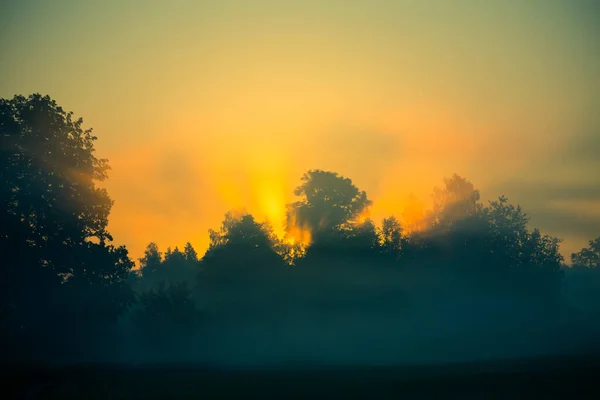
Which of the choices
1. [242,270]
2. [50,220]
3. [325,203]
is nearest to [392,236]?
[325,203]

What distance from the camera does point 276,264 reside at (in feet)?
265

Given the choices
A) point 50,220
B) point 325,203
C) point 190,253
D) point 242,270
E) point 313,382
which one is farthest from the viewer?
point 190,253

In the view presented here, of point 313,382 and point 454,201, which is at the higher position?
point 454,201

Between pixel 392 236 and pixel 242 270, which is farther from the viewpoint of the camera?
pixel 392 236

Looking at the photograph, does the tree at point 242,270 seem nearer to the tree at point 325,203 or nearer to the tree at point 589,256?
the tree at point 325,203

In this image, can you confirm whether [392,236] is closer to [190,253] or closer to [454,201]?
[454,201]

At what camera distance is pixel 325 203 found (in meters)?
89.8

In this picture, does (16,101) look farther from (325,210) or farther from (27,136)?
Answer: (325,210)

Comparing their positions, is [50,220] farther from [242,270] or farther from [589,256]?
[589,256]

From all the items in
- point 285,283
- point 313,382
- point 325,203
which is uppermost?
point 325,203

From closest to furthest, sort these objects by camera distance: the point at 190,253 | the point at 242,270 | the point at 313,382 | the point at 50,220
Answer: the point at 313,382 → the point at 50,220 → the point at 242,270 → the point at 190,253

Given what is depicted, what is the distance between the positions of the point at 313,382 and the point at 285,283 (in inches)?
1453

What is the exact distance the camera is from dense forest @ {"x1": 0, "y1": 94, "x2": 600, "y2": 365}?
2179 inches

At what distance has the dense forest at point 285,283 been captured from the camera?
5534 centimetres
